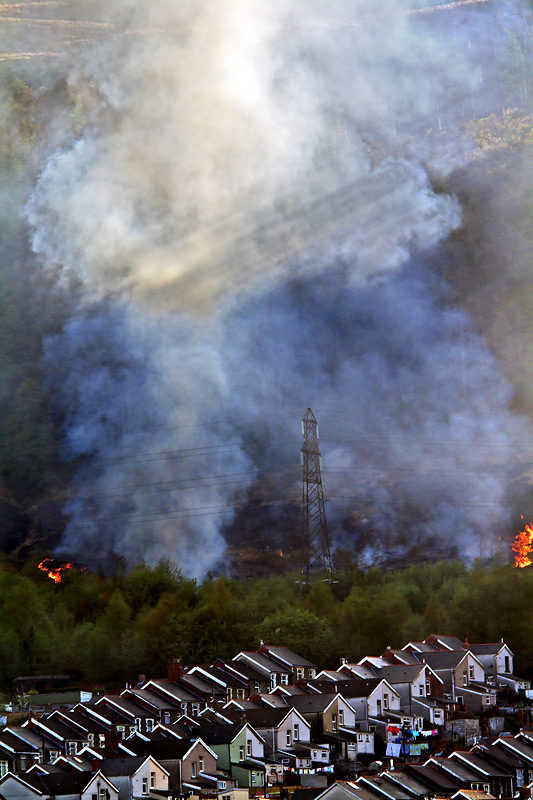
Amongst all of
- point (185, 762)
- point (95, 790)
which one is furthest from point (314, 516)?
point (95, 790)

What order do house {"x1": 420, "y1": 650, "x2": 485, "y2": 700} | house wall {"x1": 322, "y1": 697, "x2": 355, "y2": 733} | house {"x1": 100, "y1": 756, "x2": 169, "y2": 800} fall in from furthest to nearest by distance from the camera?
house {"x1": 420, "y1": 650, "x2": 485, "y2": 700}
house wall {"x1": 322, "y1": 697, "x2": 355, "y2": 733}
house {"x1": 100, "y1": 756, "x2": 169, "y2": 800}

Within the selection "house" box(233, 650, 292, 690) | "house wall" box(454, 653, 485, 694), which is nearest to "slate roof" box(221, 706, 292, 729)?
"house" box(233, 650, 292, 690)

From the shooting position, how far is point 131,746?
186 ft

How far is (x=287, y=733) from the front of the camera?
60.8m

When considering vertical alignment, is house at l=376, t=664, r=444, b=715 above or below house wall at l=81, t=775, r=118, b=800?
above

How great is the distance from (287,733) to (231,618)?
735 inches

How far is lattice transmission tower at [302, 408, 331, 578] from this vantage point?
3565 inches

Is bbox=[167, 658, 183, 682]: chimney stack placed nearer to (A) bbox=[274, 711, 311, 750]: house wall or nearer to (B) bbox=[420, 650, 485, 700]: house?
(A) bbox=[274, 711, 311, 750]: house wall

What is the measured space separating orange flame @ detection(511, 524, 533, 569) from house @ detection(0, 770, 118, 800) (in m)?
46.6

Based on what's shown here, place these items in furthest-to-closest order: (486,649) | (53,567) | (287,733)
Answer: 1. (53,567)
2. (486,649)
3. (287,733)

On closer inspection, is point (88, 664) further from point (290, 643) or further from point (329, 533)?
point (329, 533)

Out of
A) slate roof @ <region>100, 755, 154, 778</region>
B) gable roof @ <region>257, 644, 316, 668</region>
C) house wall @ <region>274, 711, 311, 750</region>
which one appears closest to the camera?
slate roof @ <region>100, 755, 154, 778</region>

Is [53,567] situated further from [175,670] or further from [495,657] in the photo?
[495,657]

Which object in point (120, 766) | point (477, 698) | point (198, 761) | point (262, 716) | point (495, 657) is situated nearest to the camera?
point (120, 766)
